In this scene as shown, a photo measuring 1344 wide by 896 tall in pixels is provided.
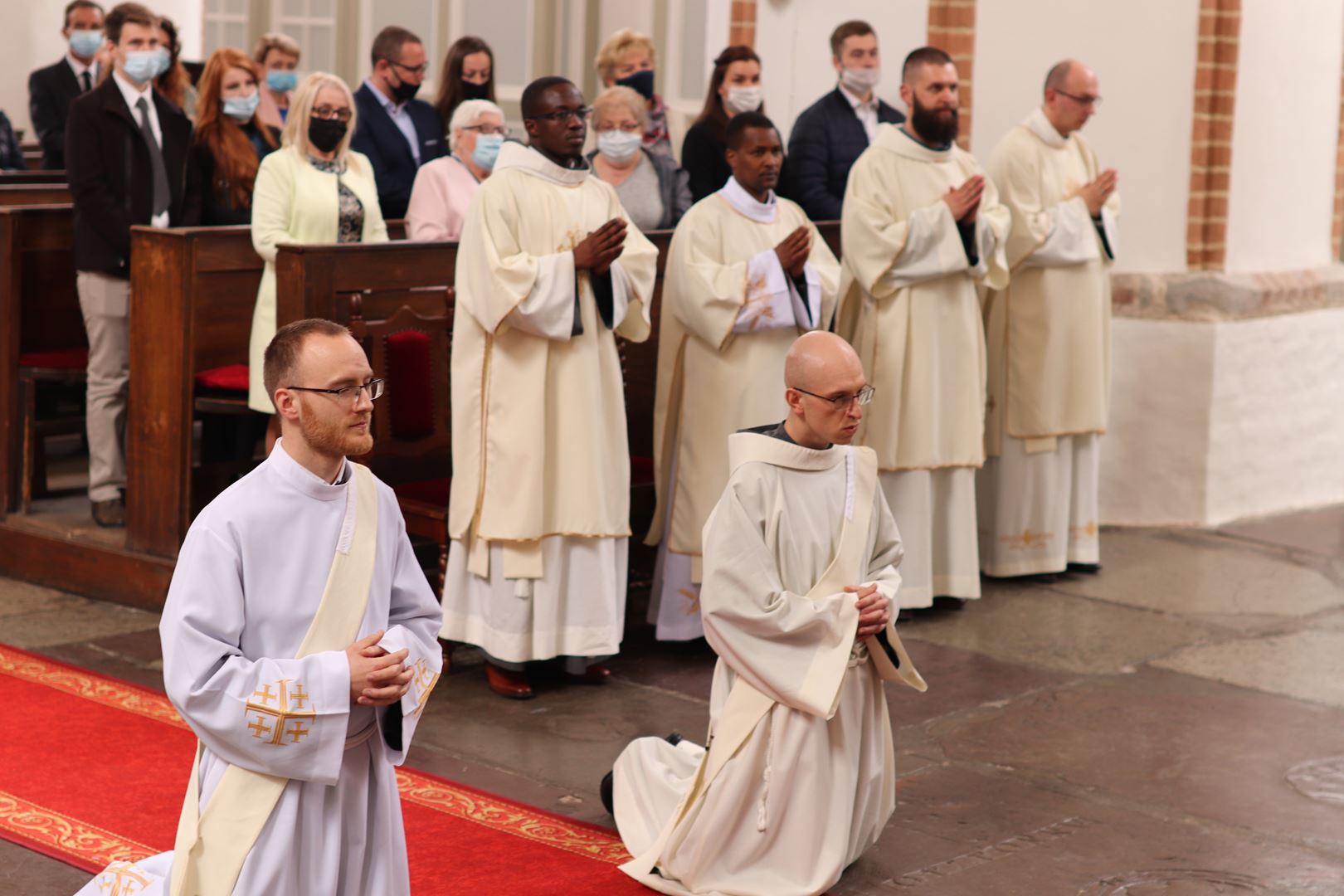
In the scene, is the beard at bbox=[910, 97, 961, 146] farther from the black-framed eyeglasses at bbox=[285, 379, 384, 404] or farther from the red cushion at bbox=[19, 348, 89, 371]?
the black-framed eyeglasses at bbox=[285, 379, 384, 404]

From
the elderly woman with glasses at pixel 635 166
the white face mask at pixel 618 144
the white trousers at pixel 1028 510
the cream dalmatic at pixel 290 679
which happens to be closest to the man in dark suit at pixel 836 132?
the elderly woman with glasses at pixel 635 166

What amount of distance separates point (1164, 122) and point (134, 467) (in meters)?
4.74

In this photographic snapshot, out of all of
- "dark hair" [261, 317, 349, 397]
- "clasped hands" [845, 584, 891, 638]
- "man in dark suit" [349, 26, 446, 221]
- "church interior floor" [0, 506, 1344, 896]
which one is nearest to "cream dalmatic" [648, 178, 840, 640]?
"church interior floor" [0, 506, 1344, 896]

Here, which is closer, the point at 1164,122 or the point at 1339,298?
the point at 1164,122

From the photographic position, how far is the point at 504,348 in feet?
18.5

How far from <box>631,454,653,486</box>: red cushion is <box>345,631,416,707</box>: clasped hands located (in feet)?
11.6

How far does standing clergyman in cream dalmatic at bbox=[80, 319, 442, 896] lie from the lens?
303cm

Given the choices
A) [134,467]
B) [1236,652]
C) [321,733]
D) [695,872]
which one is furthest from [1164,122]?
[321,733]

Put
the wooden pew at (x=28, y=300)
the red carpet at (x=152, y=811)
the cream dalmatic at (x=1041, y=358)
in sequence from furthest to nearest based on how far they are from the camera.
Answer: the cream dalmatic at (x=1041, y=358) < the wooden pew at (x=28, y=300) < the red carpet at (x=152, y=811)

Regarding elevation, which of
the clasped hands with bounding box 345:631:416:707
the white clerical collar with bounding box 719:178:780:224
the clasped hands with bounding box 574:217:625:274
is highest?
the white clerical collar with bounding box 719:178:780:224

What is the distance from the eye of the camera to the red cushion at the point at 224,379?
6492mm

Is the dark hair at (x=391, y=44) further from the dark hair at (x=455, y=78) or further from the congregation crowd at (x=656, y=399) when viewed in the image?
the dark hair at (x=455, y=78)

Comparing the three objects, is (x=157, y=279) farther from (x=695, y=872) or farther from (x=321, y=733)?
(x=321, y=733)

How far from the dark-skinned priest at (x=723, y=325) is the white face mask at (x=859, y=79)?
153 centimetres
